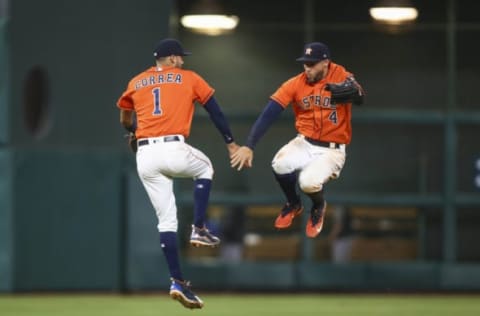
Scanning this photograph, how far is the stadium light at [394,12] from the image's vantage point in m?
21.2

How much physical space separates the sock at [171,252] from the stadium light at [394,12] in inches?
317

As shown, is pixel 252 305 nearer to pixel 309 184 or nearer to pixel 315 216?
pixel 315 216

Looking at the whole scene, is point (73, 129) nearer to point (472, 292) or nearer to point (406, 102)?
point (406, 102)

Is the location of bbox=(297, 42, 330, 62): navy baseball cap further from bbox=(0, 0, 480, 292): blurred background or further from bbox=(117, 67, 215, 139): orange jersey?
bbox=(0, 0, 480, 292): blurred background

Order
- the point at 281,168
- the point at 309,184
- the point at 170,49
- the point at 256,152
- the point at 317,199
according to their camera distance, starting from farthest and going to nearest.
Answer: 1. the point at 256,152
2. the point at 317,199
3. the point at 281,168
4. the point at 309,184
5. the point at 170,49

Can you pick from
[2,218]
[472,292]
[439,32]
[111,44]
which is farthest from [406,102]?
[2,218]

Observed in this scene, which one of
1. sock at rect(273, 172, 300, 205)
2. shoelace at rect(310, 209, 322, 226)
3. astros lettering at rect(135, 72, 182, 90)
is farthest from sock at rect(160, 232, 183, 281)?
astros lettering at rect(135, 72, 182, 90)

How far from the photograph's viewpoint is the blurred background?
2084cm

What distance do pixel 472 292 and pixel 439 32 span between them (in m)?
4.02

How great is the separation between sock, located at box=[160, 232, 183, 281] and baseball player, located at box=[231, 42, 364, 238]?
108cm

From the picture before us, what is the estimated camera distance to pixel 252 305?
63.8 ft

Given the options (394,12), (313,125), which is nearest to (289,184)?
(313,125)

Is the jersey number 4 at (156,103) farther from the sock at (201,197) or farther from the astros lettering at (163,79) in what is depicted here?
the sock at (201,197)

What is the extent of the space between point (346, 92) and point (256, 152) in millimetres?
7637
